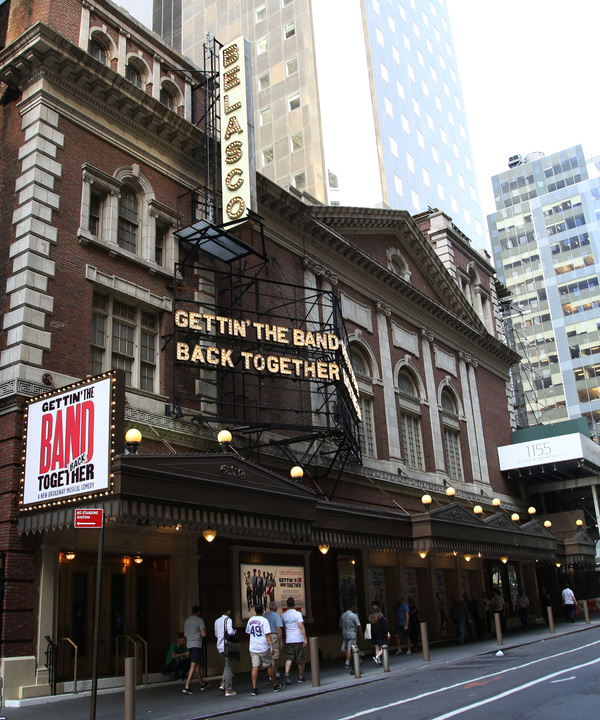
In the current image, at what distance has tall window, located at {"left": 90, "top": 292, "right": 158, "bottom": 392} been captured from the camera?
18.6m

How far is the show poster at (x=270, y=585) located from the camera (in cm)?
2047

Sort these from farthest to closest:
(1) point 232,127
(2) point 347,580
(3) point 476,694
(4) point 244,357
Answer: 1. (2) point 347,580
2. (1) point 232,127
3. (4) point 244,357
4. (3) point 476,694

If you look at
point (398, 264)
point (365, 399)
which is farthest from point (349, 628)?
point (398, 264)

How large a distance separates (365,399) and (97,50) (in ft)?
51.0

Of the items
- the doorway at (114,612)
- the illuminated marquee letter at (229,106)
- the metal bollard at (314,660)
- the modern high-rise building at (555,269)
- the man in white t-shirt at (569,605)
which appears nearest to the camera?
the metal bollard at (314,660)

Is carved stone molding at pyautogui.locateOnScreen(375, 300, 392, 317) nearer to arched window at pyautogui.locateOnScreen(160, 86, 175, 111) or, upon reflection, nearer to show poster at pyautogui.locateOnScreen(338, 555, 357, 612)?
show poster at pyautogui.locateOnScreen(338, 555, 357, 612)

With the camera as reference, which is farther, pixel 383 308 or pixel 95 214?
pixel 383 308

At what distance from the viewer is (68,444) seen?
14234mm

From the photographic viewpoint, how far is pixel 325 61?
53.2 m

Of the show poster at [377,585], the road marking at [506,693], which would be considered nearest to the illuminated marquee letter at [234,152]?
the show poster at [377,585]

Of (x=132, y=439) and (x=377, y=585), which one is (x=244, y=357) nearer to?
(x=132, y=439)

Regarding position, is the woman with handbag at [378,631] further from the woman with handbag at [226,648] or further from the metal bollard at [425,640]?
the woman with handbag at [226,648]

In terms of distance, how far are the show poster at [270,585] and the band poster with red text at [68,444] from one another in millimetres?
7603

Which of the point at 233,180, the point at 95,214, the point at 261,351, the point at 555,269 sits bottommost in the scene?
the point at 261,351
